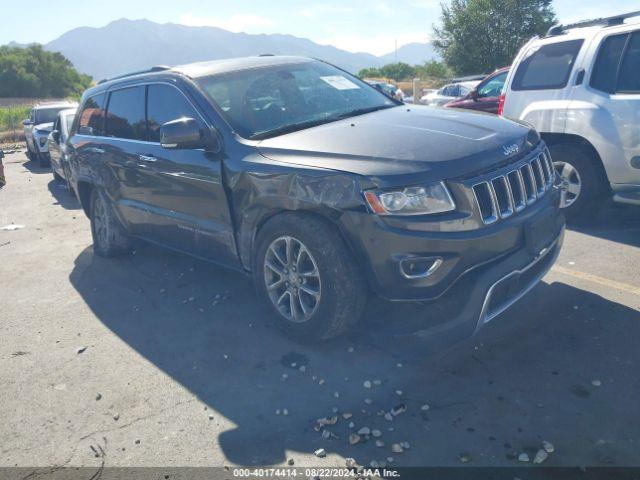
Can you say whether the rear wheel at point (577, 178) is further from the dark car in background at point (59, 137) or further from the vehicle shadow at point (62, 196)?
the dark car in background at point (59, 137)

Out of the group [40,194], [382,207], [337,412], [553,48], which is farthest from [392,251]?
[40,194]

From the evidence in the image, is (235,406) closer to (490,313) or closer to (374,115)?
(490,313)

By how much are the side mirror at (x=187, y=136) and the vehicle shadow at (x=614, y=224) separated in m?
3.84

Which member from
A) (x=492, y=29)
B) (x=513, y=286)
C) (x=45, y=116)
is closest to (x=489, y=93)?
(x=513, y=286)

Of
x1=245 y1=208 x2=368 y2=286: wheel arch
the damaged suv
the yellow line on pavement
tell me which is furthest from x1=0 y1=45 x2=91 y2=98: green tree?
the yellow line on pavement

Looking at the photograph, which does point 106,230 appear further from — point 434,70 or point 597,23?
point 434,70

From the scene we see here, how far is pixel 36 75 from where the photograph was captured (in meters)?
52.4

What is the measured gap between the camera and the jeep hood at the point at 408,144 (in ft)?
10.2

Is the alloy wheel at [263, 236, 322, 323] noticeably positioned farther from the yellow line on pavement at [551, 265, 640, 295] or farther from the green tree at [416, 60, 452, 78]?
the green tree at [416, 60, 452, 78]

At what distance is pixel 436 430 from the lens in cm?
283

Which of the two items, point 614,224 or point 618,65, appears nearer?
point 618,65

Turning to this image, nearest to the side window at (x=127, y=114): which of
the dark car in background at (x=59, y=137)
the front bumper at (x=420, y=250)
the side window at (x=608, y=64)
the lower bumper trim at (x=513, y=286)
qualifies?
the front bumper at (x=420, y=250)

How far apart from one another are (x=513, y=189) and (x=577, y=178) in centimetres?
275

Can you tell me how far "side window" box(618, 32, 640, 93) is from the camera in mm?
5137
